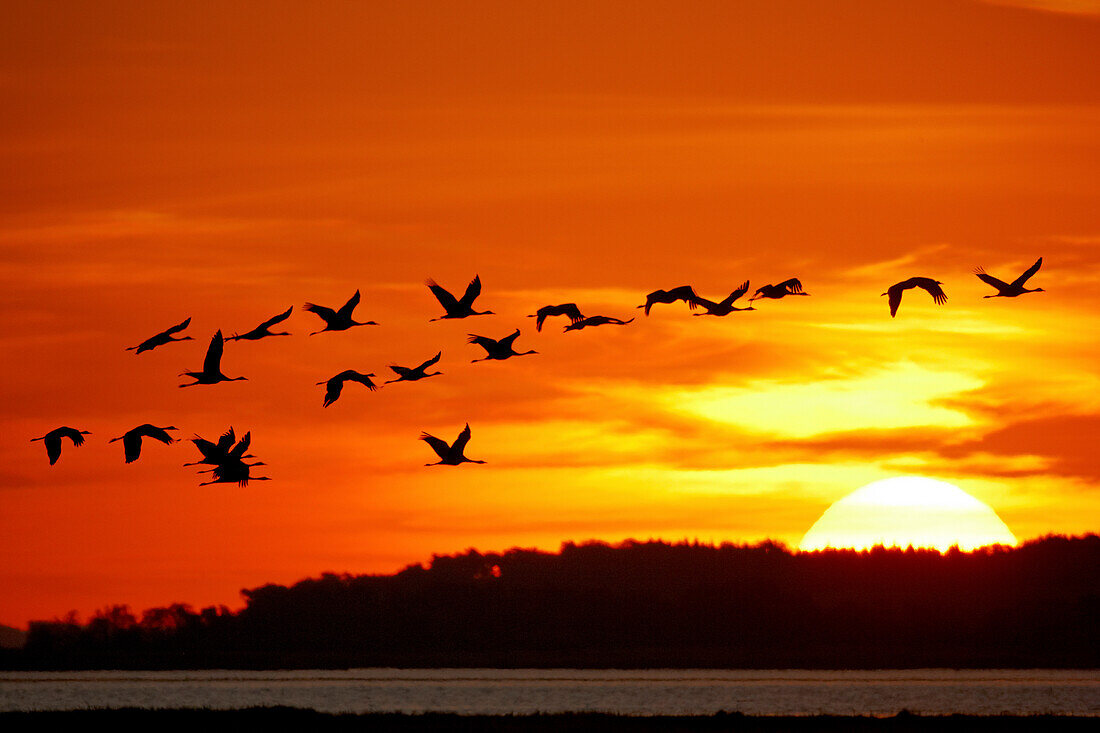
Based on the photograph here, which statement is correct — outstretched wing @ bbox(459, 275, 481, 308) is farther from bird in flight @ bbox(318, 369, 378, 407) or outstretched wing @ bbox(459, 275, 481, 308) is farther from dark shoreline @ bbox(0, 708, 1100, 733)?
dark shoreline @ bbox(0, 708, 1100, 733)

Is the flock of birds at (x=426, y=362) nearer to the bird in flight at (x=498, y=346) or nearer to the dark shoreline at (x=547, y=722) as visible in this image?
the bird in flight at (x=498, y=346)

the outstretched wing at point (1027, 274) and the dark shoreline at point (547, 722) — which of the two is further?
the dark shoreline at point (547, 722)

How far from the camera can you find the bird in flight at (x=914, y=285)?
117ft

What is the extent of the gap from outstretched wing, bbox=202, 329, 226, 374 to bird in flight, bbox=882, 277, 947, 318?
47.5 feet

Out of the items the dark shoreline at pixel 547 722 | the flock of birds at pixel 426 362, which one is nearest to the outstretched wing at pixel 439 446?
the flock of birds at pixel 426 362

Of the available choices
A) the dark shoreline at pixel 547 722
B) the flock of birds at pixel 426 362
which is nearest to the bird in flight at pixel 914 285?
the flock of birds at pixel 426 362

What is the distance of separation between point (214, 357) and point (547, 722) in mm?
25852

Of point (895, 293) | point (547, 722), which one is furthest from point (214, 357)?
point (547, 722)

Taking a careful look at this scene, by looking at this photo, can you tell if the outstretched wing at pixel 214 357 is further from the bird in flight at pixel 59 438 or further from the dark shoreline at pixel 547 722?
the dark shoreline at pixel 547 722

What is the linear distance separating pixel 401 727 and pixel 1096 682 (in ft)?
262

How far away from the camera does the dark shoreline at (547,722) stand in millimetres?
59406

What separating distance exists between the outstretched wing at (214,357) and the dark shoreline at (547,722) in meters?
21.7

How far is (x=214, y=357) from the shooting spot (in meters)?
40.0

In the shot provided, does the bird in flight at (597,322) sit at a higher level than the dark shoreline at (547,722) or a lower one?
higher
